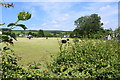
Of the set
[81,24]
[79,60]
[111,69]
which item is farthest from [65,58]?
[81,24]

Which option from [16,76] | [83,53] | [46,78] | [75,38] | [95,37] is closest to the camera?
[16,76]

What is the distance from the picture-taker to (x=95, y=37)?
894 cm

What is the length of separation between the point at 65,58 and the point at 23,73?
6.72 ft

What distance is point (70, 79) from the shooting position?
116 inches

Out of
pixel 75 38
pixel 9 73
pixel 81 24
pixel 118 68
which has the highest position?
pixel 81 24

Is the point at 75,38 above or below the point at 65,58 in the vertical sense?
above

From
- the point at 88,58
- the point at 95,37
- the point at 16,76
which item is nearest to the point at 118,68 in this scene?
the point at 88,58

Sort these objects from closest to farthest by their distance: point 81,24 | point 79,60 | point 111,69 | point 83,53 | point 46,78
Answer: point 46,78
point 111,69
point 79,60
point 83,53
point 81,24

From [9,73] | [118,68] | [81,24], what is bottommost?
[118,68]

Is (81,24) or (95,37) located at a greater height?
(81,24)

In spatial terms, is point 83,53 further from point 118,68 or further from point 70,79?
point 70,79

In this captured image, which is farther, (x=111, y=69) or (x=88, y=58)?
(x=88, y=58)

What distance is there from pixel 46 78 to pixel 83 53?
8.78 ft

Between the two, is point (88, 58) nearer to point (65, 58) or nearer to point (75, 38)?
point (65, 58)
